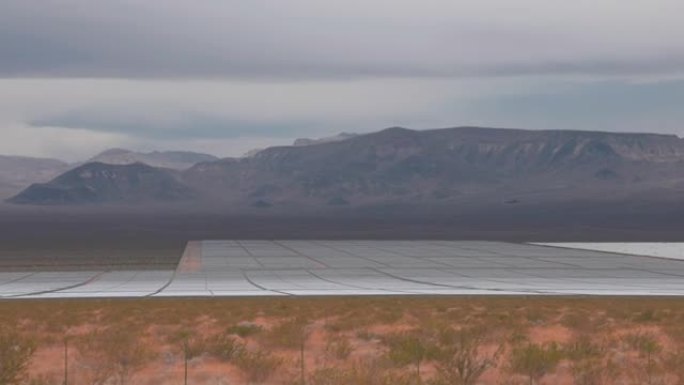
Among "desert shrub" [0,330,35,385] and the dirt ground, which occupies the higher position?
"desert shrub" [0,330,35,385]

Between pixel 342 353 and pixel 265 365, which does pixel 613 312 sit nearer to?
pixel 342 353

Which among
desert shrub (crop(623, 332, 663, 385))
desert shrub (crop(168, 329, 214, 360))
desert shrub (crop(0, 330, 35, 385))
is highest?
desert shrub (crop(0, 330, 35, 385))

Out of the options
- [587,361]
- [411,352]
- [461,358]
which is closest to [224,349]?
[411,352]

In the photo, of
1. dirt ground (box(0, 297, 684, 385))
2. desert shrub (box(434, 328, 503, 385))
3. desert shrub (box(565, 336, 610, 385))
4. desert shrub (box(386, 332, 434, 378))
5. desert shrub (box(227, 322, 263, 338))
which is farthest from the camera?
desert shrub (box(227, 322, 263, 338))

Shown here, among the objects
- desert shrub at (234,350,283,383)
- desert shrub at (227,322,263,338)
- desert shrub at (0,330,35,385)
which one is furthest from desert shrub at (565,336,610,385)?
desert shrub at (0,330,35,385)

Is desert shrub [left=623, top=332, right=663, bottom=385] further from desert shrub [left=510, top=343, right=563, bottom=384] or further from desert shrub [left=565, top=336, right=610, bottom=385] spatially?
desert shrub [left=510, top=343, right=563, bottom=384]

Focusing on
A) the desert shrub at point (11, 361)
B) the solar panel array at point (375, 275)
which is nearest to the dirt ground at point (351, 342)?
the desert shrub at point (11, 361)

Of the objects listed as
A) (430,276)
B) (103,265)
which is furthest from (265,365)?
(103,265)
